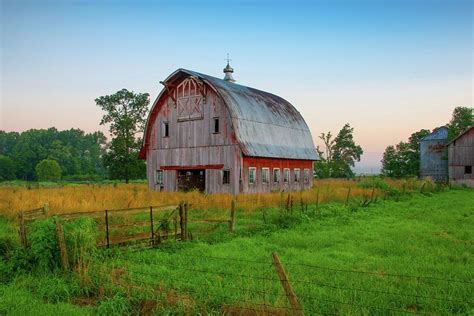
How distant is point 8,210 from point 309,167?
23.6 m

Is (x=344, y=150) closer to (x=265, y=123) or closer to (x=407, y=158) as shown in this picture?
(x=407, y=158)

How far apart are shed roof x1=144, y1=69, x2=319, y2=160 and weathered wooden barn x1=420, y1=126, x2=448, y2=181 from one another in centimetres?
2473

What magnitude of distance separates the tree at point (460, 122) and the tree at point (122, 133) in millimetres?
37534

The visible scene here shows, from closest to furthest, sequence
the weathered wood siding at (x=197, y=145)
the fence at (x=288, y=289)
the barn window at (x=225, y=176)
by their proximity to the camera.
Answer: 1. the fence at (x=288, y=289)
2. the weathered wood siding at (x=197, y=145)
3. the barn window at (x=225, y=176)

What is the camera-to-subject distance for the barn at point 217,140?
1040 inches

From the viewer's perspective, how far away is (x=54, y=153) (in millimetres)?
103875

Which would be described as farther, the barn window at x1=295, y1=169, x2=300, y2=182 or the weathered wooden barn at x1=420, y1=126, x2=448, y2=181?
the weathered wooden barn at x1=420, y1=126, x2=448, y2=181

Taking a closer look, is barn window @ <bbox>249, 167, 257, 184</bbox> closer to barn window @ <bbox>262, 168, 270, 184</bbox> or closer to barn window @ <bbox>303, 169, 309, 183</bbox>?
barn window @ <bbox>262, 168, 270, 184</bbox>

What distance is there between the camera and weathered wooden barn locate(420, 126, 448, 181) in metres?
51.1

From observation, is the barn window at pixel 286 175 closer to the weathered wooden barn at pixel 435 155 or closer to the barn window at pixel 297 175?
the barn window at pixel 297 175

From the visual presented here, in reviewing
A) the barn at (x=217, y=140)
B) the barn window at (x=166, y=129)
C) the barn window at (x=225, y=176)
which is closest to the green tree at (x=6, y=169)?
the barn at (x=217, y=140)

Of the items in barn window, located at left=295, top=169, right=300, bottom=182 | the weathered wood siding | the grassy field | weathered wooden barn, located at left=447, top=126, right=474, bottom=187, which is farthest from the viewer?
weathered wooden barn, located at left=447, top=126, right=474, bottom=187

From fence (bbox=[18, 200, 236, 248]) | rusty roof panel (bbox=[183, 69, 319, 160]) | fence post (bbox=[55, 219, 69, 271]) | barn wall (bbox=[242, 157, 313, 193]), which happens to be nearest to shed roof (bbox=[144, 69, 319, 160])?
rusty roof panel (bbox=[183, 69, 319, 160])

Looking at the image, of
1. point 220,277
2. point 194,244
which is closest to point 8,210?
point 194,244
